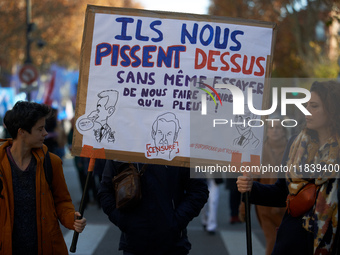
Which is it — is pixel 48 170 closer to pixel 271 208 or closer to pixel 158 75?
pixel 158 75

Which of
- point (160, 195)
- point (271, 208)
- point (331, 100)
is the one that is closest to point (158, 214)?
point (160, 195)

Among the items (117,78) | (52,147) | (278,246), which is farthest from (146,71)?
(52,147)

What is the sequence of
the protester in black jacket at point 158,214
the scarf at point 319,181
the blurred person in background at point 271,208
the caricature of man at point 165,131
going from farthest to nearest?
the blurred person in background at point 271,208 < the caricature of man at point 165,131 < the protester in black jacket at point 158,214 < the scarf at point 319,181

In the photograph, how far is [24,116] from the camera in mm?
3914

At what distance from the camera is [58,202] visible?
4055 mm

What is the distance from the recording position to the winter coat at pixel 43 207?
12.2 feet

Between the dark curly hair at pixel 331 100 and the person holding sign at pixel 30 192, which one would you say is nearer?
the dark curly hair at pixel 331 100

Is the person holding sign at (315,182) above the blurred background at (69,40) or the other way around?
the other way around

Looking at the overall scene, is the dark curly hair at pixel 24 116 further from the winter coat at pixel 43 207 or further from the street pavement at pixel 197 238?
the street pavement at pixel 197 238

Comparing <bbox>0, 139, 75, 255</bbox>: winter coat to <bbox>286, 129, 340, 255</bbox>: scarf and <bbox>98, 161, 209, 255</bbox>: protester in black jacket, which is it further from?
<bbox>286, 129, 340, 255</bbox>: scarf

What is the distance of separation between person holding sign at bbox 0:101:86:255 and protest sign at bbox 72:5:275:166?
253mm

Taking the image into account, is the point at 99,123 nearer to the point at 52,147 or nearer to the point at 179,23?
the point at 179,23

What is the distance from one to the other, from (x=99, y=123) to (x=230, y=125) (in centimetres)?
90

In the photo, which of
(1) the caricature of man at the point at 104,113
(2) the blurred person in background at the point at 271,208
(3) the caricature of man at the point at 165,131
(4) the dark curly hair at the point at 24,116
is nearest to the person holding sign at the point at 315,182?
(3) the caricature of man at the point at 165,131
